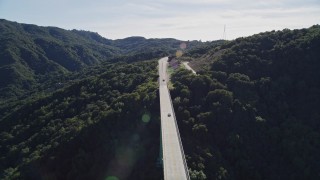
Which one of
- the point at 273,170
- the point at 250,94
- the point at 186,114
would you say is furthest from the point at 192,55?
the point at 273,170

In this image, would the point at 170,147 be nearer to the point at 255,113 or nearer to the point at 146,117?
the point at 146,117

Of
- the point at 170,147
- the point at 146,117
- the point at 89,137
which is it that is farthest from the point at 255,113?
the point at 89,137

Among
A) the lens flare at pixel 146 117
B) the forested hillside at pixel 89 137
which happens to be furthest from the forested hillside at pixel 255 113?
the forested hillside at pixel 89 137

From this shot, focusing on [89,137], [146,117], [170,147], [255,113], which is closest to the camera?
[170,147]

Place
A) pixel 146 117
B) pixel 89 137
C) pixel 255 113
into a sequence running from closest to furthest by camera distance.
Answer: pixel 89 137 < pixel 146 117 < pixel 255 113

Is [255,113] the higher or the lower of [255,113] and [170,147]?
the lower

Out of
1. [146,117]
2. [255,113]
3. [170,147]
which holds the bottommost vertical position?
[255,113]
